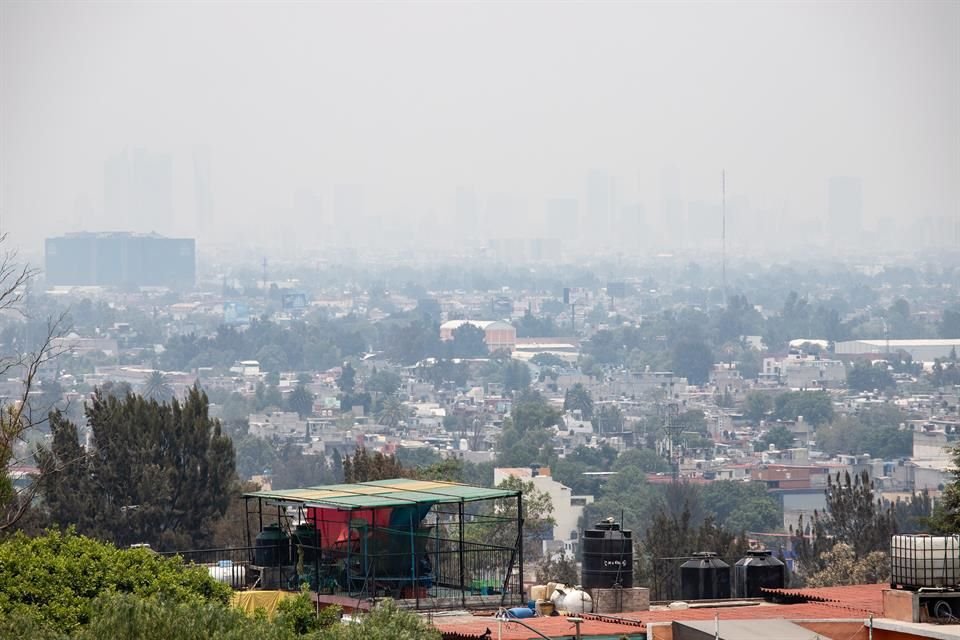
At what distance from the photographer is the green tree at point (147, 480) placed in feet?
148

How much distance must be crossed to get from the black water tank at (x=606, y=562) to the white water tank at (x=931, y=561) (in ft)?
11.5

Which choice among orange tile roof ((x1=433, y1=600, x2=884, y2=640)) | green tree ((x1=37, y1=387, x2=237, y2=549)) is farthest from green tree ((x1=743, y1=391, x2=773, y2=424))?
orange tile roof ((x1=433, y1=600, x2=884, y2=640))

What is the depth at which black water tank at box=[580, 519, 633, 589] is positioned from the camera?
58.5 ft

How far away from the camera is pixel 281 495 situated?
1916cm

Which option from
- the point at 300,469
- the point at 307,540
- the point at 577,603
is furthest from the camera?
the point at 300,469

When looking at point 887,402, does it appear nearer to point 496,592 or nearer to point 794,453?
point 794,453

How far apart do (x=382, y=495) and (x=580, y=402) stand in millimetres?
169053

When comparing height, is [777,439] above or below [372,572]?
below

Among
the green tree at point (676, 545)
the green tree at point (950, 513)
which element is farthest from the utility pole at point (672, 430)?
the green tree at point (950, 513)

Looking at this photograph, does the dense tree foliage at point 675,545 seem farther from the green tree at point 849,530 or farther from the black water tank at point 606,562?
the black water tank at point 606,562

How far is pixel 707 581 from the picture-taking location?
64.1 feet

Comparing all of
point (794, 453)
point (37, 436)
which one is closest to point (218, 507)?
point (37, 436)

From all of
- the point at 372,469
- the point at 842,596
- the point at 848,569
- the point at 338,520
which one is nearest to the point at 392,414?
the point at 848,569

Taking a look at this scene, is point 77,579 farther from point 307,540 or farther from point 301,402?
point 301,402
